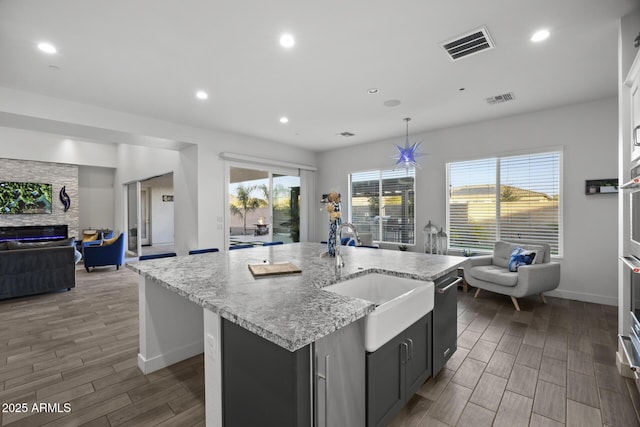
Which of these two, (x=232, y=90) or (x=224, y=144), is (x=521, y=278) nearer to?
(x=232, y=90)

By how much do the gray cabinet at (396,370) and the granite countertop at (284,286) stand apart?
37 cm

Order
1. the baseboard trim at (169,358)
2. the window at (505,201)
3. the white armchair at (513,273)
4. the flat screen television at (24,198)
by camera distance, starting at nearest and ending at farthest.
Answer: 1. the baseboard trim at (169,358)
2. the white armchair at (513,273)
3. the window at (505,201)
4. the flat screen television at (24,198)

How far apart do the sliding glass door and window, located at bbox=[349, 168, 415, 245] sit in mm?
1469

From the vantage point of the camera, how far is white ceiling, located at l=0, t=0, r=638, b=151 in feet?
7.29

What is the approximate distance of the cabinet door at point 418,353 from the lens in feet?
6.09

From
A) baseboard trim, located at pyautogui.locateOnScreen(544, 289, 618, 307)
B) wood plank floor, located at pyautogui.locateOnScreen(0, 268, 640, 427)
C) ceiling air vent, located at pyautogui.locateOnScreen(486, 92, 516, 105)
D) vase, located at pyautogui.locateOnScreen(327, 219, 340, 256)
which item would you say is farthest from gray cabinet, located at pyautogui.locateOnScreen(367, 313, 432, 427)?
baseboard trim, located at pyautogui.locateOnScreen(544, 289, 618, 307)

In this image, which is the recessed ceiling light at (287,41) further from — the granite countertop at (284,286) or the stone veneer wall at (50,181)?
the stone veneer wall at (50,181)

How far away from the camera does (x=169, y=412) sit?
1940 millimetres

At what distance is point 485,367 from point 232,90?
402 cm

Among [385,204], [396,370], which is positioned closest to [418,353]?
[396,370]

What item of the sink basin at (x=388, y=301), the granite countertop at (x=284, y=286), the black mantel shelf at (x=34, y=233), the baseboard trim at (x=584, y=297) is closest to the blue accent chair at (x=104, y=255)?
the black mantel shelf at (x=34, y=233)

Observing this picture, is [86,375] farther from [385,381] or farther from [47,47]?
[47,47]

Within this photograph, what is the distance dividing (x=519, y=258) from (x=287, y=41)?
13.5ft

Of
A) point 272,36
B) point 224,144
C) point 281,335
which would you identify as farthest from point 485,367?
point 224,144
